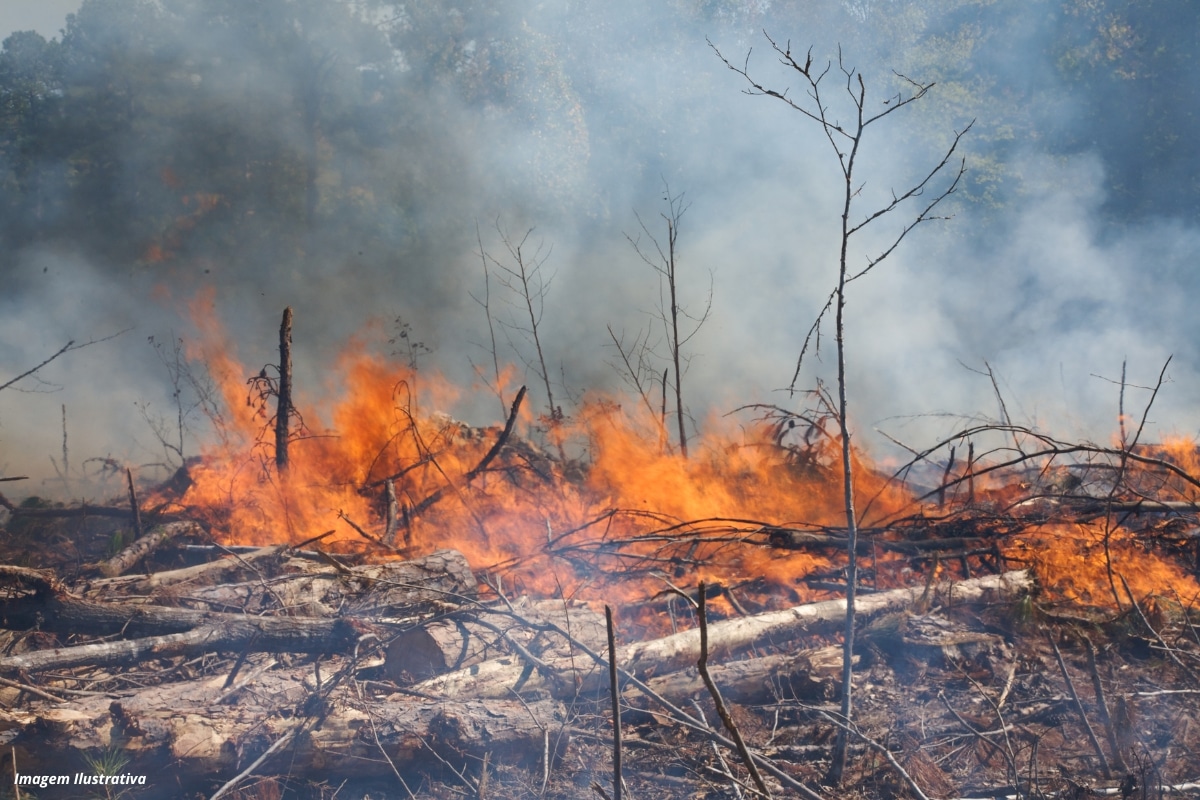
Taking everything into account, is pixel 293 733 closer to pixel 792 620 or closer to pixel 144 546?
pixel 792 620

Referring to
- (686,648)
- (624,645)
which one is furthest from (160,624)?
(686,648)

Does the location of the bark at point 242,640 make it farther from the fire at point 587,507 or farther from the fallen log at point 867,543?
the fallen log at point 867,543

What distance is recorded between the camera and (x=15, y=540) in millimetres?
8148

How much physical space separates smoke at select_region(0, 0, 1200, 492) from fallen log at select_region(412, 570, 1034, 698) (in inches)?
358

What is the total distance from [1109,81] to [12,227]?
948 inches

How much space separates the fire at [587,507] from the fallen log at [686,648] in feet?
1.72

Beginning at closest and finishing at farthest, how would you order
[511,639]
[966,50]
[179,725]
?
[179,725] < [511,639] < [966,50]

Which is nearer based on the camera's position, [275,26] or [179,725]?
[179,725]

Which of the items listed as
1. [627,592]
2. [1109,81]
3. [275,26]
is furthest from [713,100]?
[627,592]

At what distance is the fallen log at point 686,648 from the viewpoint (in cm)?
→ 458

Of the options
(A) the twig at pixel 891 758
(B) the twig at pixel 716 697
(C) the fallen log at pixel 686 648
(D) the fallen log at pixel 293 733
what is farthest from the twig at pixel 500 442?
(B) the twig at pixel 716 697

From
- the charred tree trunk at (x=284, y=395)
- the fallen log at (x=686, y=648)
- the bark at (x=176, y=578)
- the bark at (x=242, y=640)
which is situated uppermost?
the charred tree trunk at (x=284, y=395)

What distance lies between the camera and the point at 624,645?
5.00m

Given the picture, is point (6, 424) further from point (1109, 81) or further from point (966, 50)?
point (1109, 81)
